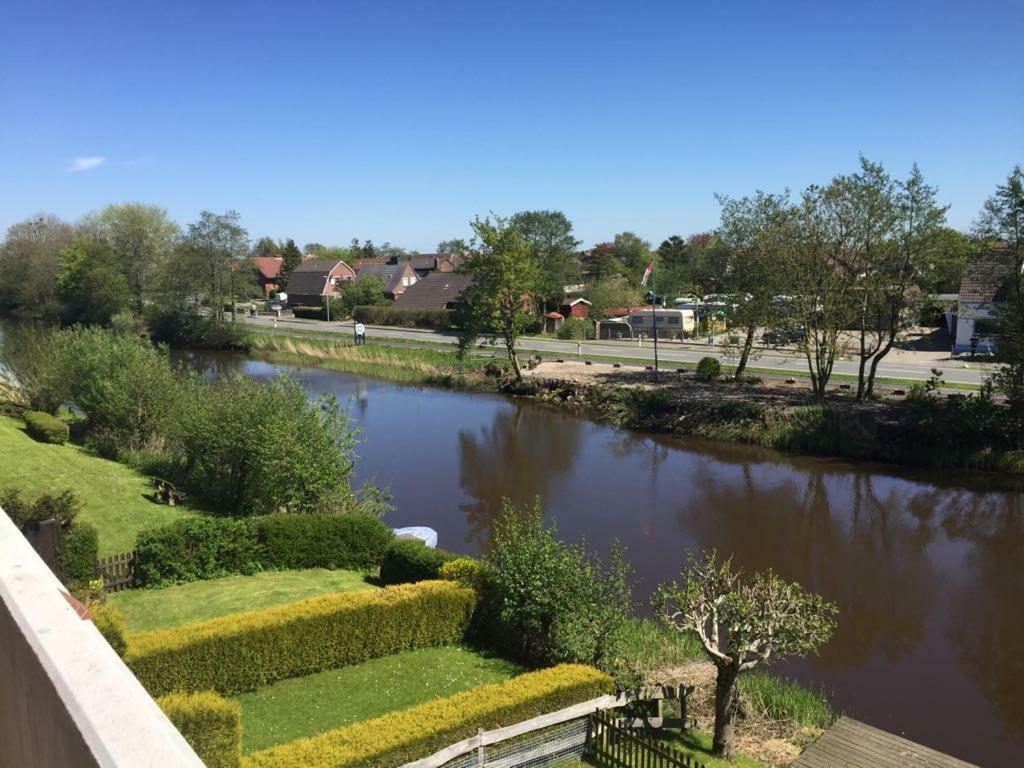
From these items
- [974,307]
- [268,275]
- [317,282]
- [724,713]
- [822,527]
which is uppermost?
[268,275]

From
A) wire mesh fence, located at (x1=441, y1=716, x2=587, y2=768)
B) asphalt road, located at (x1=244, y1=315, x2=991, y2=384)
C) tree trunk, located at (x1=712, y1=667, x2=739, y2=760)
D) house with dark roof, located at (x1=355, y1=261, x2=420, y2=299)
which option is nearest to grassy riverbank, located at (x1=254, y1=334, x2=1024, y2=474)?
asphalt road, located at (x1=244, y1=315, x2=991, y2=384)

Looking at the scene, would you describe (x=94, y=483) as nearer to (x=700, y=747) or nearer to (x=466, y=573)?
(x=466, y=573)

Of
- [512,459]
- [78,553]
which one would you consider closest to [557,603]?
[78,553]

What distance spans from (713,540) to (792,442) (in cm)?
1012

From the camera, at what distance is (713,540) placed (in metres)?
19.4

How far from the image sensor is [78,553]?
13086 mm

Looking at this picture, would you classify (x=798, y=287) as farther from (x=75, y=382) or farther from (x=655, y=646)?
(x=75, y=382)

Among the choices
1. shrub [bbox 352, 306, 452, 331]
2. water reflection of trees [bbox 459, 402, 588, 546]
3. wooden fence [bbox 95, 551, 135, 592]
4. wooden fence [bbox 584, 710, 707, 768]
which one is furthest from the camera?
shrub [bbox 352, 306, 452, 331]

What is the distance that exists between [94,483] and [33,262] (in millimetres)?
53618

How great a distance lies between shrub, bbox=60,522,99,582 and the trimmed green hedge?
0.88 metres

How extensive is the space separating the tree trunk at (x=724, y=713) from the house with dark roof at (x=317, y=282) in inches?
2749

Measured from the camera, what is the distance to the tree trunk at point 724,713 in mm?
9938

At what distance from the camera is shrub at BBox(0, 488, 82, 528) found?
1342 cm

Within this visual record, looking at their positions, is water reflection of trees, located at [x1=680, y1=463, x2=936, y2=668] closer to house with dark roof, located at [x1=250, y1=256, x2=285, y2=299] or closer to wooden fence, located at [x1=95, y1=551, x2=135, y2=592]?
wooden fence, located at [x1=95, y1=551, x2=135, y2=592]
